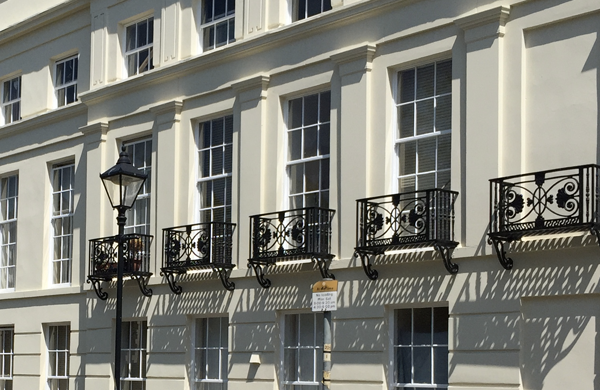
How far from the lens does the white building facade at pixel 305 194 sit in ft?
49.6

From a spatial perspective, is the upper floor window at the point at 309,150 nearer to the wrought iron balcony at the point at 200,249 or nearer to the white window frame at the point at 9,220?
the wrought iron balcony at the point at 200,249

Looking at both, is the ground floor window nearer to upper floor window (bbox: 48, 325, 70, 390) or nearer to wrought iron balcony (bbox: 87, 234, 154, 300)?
wrought iron balcony (bbox: 87, 234, 154, 300)

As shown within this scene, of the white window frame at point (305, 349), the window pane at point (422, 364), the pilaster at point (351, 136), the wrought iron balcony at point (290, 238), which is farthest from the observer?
the white window frame at point (305, 349)

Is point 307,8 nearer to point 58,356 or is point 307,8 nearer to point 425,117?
point 425,117

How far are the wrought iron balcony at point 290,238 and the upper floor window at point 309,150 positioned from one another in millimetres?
383

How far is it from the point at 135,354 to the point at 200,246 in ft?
12.1

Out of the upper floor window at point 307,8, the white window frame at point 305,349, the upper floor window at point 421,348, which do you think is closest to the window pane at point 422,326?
the upper floor window at point 421,348

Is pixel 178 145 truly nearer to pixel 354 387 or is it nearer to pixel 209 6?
pixel 209 6

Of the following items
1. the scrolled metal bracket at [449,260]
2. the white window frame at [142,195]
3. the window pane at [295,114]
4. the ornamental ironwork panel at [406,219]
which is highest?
the window pane at [295,114]

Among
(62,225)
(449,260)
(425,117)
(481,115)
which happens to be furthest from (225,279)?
(62,225)

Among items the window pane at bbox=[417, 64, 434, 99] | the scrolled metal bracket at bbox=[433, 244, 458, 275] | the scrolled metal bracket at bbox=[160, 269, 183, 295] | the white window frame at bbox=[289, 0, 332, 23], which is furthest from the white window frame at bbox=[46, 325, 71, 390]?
the scrolled metal bracket at bbox=[433, 244, 458, 275]

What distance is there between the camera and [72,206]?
81.8 feet

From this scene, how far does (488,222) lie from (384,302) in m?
2.36

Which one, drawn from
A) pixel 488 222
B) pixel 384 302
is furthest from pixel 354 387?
pixel 488 222
